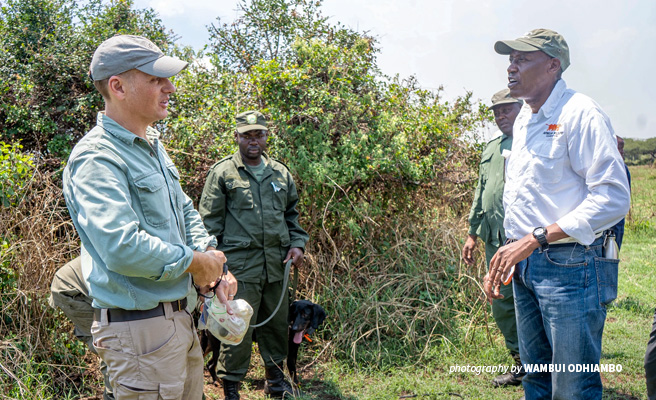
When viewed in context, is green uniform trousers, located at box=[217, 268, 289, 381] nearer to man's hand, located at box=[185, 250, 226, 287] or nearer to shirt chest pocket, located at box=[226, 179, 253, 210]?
shirt chest pocket, located at box=[226, 179, 253, 210]

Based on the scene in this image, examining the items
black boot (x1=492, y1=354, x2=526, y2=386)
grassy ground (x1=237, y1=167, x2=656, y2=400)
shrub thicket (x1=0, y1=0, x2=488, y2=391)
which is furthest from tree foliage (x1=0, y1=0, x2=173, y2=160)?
black boot (x1=492, y1=354, x2=526, y2=386)

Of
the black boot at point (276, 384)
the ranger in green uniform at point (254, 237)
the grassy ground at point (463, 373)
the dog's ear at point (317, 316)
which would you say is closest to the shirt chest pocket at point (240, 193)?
the ranger in green uniform at point (254, 237)

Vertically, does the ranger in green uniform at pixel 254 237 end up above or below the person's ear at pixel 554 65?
below

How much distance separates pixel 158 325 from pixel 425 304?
3.78 m

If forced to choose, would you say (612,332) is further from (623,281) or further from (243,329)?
(243,329)

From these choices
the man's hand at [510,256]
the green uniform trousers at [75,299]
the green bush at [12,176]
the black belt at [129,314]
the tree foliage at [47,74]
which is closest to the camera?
the black belt at [129,314]

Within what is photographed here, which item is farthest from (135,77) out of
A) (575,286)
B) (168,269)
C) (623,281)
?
(623,281)

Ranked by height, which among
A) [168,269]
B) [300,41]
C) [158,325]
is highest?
[300,41]

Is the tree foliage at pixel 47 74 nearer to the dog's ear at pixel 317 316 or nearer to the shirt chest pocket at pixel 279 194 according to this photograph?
the shirt chest pocket at pixel 279 194

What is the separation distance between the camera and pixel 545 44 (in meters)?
2.71

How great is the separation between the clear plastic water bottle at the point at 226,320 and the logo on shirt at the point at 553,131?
5.53 ft

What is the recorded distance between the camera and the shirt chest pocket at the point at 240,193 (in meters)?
4.50

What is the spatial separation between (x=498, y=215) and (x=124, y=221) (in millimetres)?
3378

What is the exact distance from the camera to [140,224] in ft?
6.93
